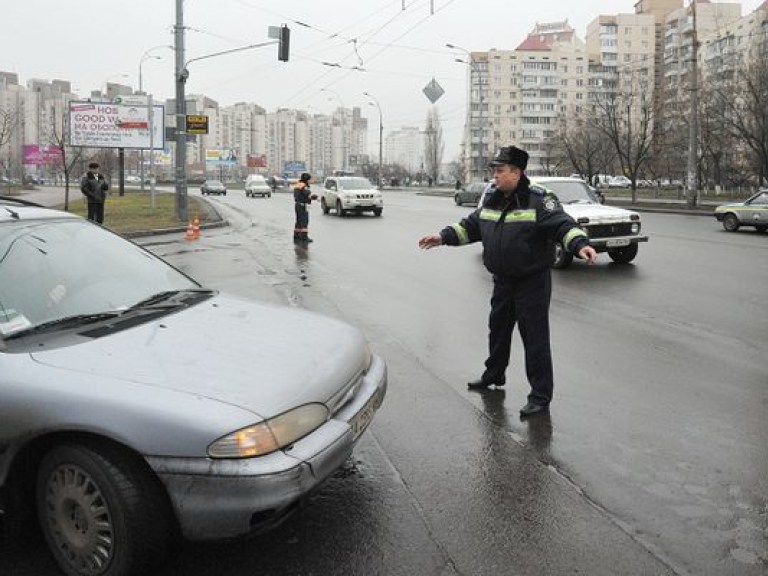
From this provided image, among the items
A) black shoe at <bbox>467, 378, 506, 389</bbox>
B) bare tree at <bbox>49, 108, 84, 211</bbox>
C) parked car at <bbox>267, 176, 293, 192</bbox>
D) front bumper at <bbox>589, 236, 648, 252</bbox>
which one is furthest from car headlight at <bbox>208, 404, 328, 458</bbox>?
parked car at <bbox>267, 176, 293, 192</bbox>

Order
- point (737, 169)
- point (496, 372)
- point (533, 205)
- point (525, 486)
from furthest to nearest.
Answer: point (737, 169) < point (496, 372) < point (533, 205) < point (525, 486)

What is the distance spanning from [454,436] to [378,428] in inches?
19.1

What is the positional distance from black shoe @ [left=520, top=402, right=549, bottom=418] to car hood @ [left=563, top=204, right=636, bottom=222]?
28.3ft

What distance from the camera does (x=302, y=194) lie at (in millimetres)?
17266

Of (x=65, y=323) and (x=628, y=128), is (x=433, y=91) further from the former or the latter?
(x=65, y=323)

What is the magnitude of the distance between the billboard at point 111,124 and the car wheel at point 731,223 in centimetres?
2363

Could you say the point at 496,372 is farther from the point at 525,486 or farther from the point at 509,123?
the point at 509,123

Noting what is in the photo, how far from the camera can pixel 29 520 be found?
9.86 ft

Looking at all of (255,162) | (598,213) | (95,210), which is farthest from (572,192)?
(255,162)

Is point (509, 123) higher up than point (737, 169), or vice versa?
point (509, 123)

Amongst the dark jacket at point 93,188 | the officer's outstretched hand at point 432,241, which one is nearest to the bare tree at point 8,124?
the dark jacket at point 93,188

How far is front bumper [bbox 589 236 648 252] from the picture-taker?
1298cm

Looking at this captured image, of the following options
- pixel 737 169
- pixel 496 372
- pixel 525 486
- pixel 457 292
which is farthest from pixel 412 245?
pixel 737 169

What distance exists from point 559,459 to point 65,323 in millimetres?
2741
